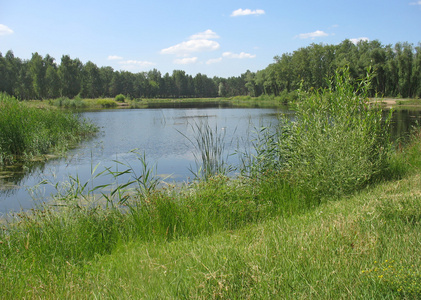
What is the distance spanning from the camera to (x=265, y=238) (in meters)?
3.16

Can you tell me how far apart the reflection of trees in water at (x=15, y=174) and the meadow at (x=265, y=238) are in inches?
192

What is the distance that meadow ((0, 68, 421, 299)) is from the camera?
225cm

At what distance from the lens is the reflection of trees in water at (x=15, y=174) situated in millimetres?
8648

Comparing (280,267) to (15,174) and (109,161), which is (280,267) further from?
(109,161)

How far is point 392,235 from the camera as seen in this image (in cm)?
289

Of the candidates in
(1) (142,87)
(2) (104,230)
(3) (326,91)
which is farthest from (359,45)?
(2) (104,230)

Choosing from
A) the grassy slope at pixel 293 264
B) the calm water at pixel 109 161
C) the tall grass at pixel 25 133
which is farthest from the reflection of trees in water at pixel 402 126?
the tall grass at pixel 25 133

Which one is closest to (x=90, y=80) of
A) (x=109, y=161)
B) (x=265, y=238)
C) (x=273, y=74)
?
(x=273, y=74)

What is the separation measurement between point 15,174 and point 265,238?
9.59 meters

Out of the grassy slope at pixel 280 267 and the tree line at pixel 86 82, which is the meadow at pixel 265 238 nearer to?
the grassy slope at pixel 280 267

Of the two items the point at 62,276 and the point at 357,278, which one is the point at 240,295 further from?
the point at 62,276

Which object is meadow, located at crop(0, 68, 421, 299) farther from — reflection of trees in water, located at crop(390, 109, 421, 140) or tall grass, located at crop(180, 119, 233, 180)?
reflection of trees in water, located at crop(390, 109, 421, 140)

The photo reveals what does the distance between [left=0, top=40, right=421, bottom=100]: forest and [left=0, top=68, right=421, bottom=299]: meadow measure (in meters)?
27.5

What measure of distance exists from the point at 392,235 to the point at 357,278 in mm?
946
